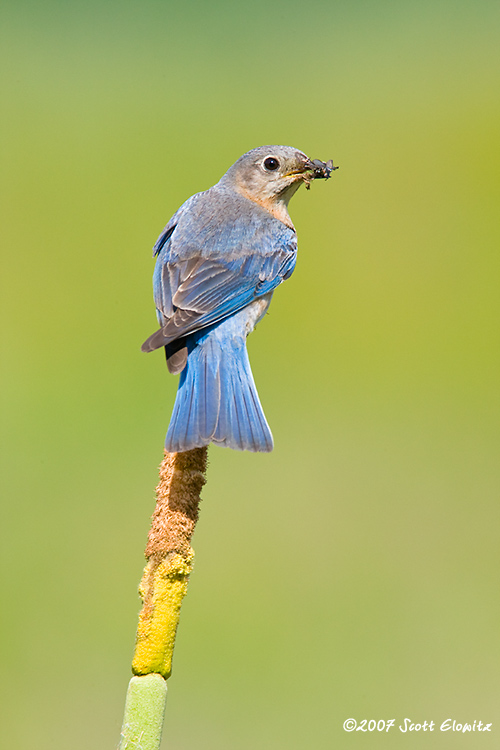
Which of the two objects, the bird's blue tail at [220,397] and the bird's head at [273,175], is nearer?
the bird's blue tail at [220,397]

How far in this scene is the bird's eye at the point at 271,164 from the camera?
4566 millimetres

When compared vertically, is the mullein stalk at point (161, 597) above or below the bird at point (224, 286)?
Answer: below

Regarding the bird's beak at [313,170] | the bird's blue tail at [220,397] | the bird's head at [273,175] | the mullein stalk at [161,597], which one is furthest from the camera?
the bird's head at [273,175]

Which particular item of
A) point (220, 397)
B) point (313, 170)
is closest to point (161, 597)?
point (220, 397)

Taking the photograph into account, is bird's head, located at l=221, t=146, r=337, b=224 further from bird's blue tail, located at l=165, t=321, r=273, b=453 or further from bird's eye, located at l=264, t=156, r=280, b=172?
bird's blue tail, located at l=165, t=321, r=273, b=453

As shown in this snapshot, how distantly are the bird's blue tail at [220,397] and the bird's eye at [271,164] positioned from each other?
1.13 metres

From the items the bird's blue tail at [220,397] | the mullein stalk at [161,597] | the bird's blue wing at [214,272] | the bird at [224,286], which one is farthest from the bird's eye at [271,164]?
the mullein stalk at [161,597]

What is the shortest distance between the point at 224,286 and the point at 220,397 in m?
0.61

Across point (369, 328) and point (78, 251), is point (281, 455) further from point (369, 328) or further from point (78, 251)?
point (78, 251)

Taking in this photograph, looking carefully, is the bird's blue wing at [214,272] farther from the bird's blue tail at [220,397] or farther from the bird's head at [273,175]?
the bird's head at [273,175]

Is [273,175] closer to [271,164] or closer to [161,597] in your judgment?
[271,164]

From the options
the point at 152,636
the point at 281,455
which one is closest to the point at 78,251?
the point at 281,455

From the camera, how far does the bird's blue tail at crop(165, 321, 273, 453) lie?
3178 millimetres

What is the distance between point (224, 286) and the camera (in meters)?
3.83
